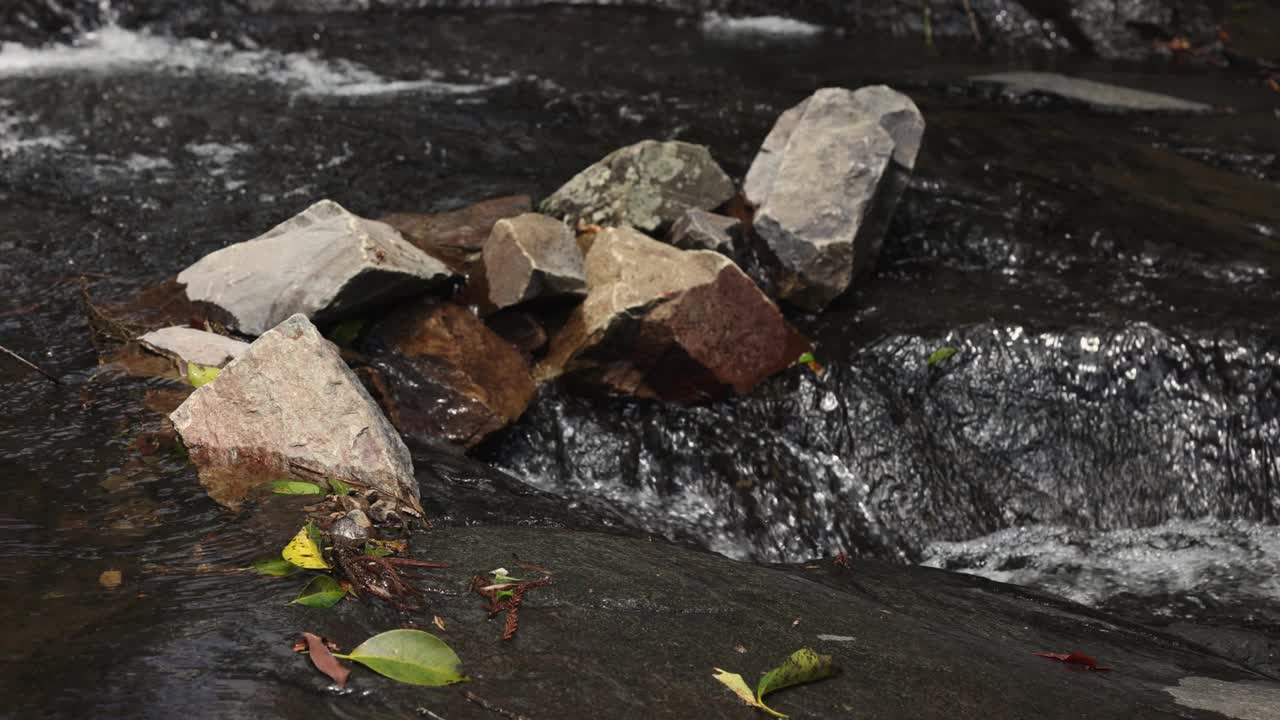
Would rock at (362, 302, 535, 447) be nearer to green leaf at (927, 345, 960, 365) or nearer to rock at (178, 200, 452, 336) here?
rock at (178, 200, 452, 336)

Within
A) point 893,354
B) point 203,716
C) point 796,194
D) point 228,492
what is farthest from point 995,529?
point 203,716

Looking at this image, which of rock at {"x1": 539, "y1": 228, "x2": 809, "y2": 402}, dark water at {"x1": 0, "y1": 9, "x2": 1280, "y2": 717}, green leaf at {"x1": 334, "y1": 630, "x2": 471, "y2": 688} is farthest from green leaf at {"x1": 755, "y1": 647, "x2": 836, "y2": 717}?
rock at {"x1": 539, "y1": 228, "x2": 809, "y2": 402}

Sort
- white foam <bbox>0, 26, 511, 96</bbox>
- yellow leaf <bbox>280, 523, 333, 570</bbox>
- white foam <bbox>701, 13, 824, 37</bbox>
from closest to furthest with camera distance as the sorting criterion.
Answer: yellow leaf <bbox>280, 523, 333, 570</bbox> < white foam <bbox>0, 26, 511, 96</bbox> < white foam <bbox>701, 13, 824, 37</bbox>

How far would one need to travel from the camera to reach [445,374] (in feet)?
13.3

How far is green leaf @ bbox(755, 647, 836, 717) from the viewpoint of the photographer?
2090 mm

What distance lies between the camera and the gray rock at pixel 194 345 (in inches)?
140

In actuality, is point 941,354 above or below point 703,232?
below

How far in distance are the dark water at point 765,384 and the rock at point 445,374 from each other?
193mm

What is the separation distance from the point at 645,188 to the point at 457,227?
2.73ft

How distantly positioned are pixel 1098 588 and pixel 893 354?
4.03 feet

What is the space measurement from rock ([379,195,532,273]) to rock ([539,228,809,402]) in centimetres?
54

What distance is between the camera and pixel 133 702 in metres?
1.83

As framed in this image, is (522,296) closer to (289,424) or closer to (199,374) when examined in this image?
(199,374)

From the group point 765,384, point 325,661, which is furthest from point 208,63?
point 325,661
